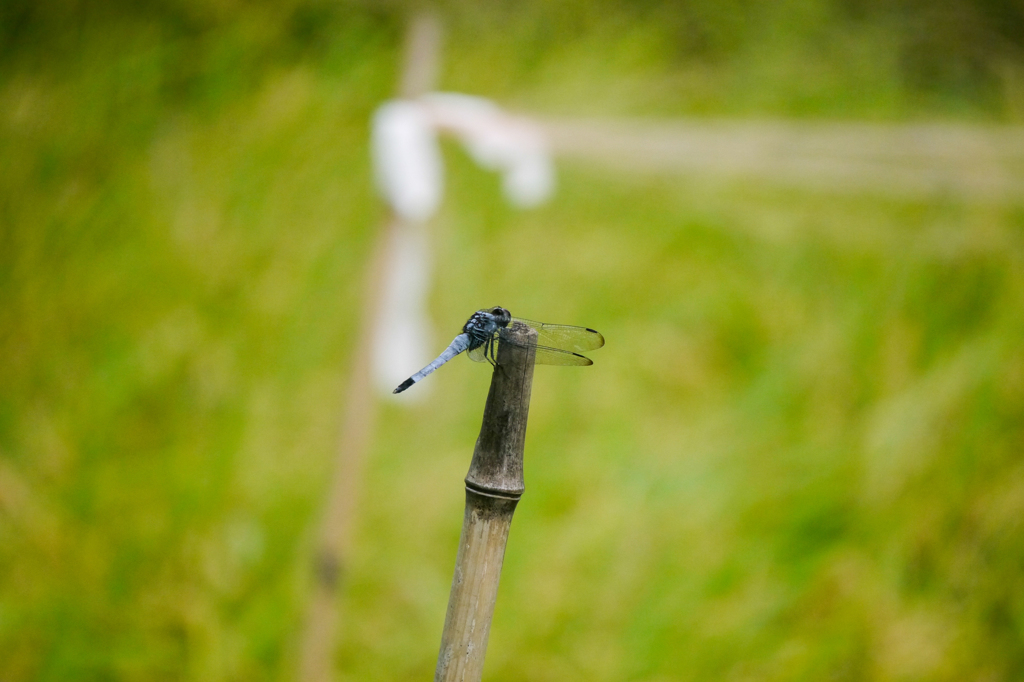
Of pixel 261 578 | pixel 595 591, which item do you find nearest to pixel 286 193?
pixel 261 578

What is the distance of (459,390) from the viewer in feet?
4.83

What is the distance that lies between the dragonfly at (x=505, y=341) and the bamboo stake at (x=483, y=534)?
0.03m

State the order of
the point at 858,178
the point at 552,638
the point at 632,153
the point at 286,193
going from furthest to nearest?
the point at 286,193 < the point at 552,638 < the point at 858,178 < the point at 632,153

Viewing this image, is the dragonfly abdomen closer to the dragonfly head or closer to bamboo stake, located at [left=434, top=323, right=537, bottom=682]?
the dragonfly head

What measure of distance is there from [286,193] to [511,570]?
873 mm

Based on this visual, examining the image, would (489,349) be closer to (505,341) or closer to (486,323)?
(486,323)

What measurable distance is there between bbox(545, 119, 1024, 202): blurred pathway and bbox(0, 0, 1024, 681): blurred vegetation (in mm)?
313

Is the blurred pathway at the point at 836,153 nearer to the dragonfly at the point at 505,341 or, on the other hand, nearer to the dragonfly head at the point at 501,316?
the dragonfly at the point at 505,341

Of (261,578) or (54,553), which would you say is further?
(261,578)

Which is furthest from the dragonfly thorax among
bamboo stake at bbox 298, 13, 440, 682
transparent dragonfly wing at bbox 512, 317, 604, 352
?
bamboo stake at bbox 298, 13, 440, 682

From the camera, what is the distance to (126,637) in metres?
1.16

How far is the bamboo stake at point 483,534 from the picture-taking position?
1.07 feet

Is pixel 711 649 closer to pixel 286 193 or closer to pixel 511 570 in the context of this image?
pixel 511 570

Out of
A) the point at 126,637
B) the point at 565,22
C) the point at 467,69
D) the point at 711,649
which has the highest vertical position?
the point at 565,22
